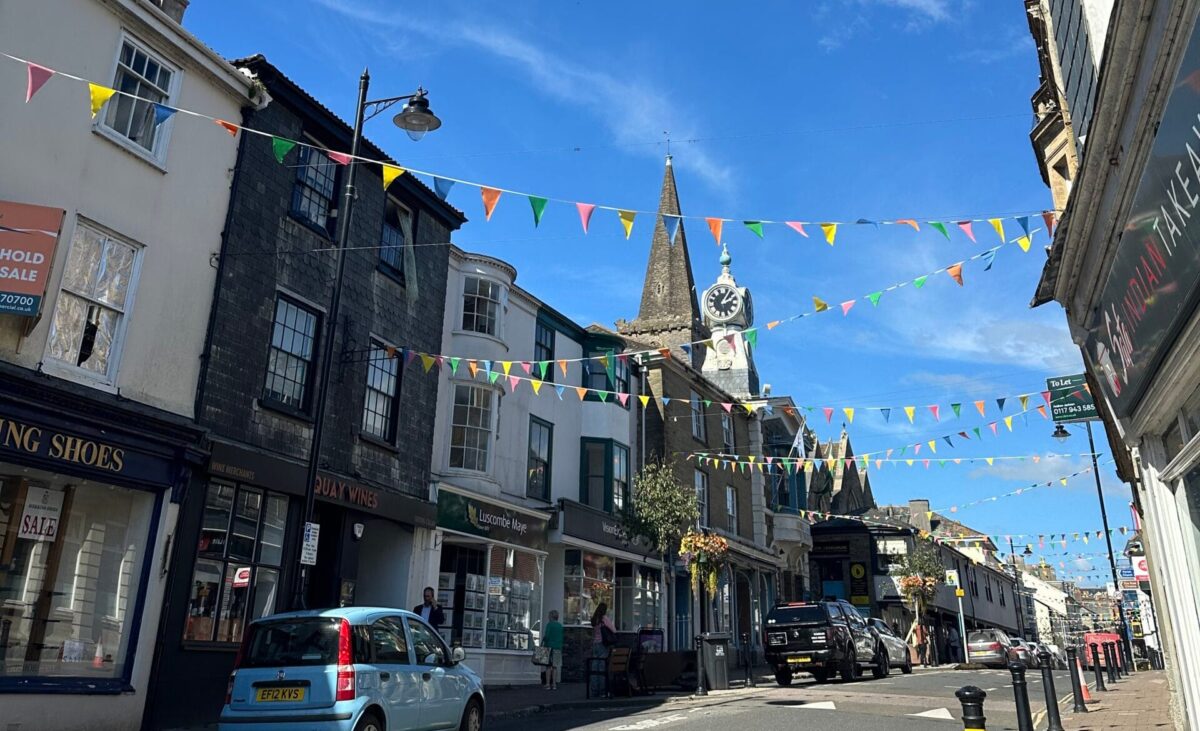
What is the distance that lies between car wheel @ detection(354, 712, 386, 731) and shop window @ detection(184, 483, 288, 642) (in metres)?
5.00

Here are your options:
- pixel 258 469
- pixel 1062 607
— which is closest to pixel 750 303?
pixel 258 469

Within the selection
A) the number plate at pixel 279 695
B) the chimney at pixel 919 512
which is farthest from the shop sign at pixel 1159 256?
the chimney at pixel 919 512

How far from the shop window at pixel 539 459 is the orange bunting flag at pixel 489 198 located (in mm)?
11270

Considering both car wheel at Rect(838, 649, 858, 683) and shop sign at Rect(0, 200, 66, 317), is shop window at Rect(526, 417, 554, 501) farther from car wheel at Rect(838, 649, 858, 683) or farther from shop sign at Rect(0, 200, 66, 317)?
shop sign at Rect(0, 200, 66, 317)

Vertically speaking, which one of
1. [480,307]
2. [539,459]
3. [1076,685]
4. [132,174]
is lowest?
[1076,685]

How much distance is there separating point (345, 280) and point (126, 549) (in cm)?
613

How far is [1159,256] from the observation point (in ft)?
21.4

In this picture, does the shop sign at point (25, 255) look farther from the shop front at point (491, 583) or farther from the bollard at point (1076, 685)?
the bollard at point (1076, 685)

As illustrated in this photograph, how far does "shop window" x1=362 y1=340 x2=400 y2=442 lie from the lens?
16.1 m

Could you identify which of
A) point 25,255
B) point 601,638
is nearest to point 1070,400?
point 601,638

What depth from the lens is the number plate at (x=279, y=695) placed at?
25.9 feet

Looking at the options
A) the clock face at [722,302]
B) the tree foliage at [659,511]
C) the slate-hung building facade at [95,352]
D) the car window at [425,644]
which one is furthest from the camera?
the clock face at [722,302]

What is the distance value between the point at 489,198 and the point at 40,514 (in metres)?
6.76

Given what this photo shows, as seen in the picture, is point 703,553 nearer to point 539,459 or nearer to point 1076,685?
point 539,459
